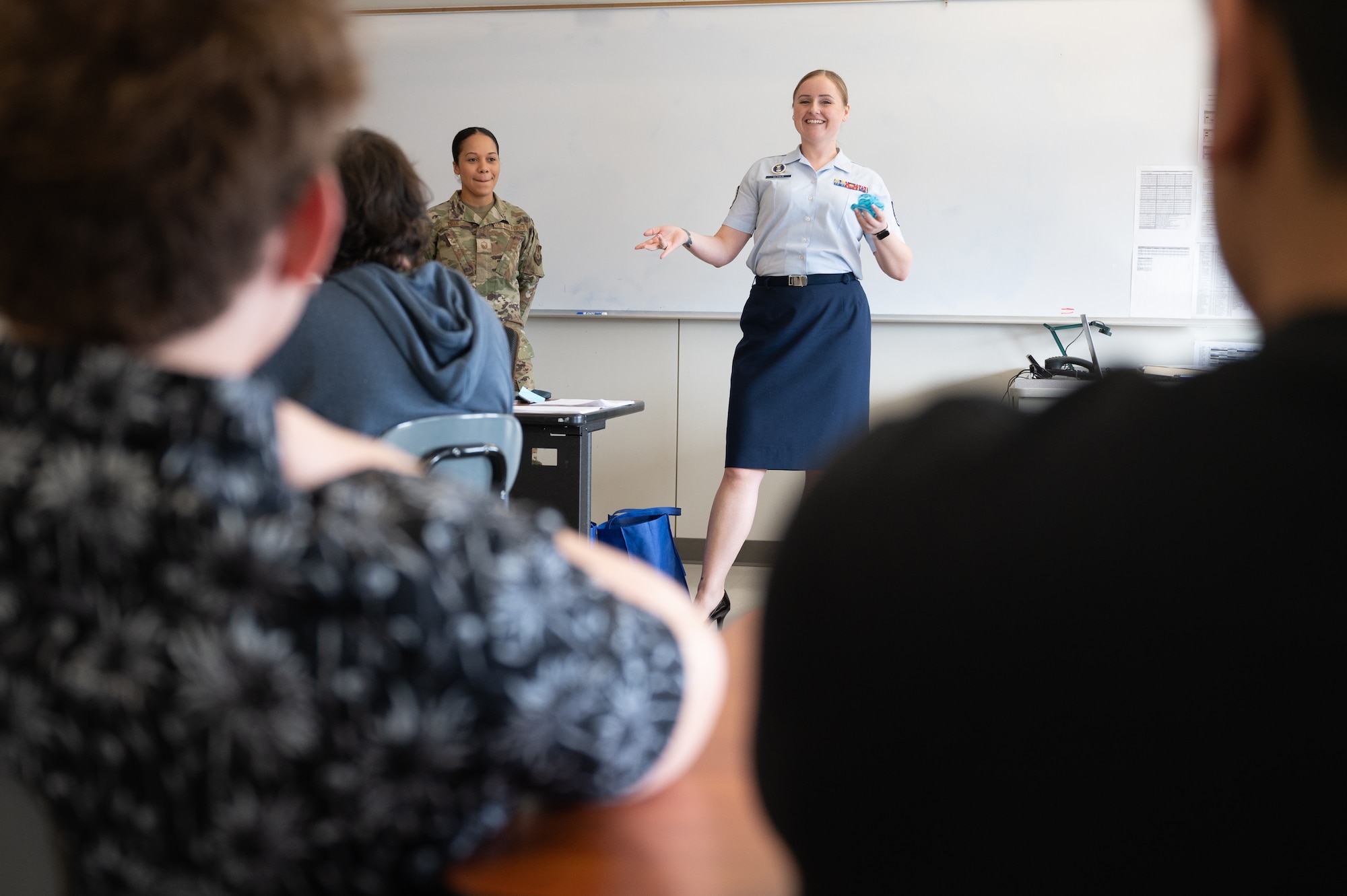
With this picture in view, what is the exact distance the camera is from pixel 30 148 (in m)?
0.50

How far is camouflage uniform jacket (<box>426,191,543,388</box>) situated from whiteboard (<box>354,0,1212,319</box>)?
349 mm

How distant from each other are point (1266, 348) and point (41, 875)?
80 centimetres

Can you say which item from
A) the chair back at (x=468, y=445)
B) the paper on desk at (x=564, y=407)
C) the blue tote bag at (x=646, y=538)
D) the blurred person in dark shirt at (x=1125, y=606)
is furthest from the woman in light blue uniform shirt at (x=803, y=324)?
the blurred person in dark shirt at (x=1125, y=606)

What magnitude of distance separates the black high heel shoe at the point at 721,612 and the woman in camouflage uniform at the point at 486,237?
1356 millimetres

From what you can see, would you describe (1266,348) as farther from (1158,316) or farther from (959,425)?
(1158,316)

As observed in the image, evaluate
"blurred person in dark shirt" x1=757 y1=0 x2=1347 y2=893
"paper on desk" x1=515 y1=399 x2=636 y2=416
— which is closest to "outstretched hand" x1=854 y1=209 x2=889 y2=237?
"paper on desk" x1=515 y1=399 x2=636 y2=416

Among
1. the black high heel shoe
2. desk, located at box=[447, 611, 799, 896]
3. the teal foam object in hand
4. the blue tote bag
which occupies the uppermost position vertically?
the teal foam object in hand

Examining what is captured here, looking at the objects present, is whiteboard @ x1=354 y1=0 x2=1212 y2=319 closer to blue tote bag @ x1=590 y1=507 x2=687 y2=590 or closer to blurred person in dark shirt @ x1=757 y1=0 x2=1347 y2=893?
blue tote bag @ x1=590 y1=507 x2=687 y2=590

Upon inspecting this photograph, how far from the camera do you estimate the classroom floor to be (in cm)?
415

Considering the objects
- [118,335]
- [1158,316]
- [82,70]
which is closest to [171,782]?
[118,335]

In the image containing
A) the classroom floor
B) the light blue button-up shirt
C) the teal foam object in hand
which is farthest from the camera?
the classroom floor

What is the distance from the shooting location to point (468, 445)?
6.59ft

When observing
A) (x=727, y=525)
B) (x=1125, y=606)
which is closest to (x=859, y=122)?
(x=727, y=525)

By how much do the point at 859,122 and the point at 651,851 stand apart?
451cm
